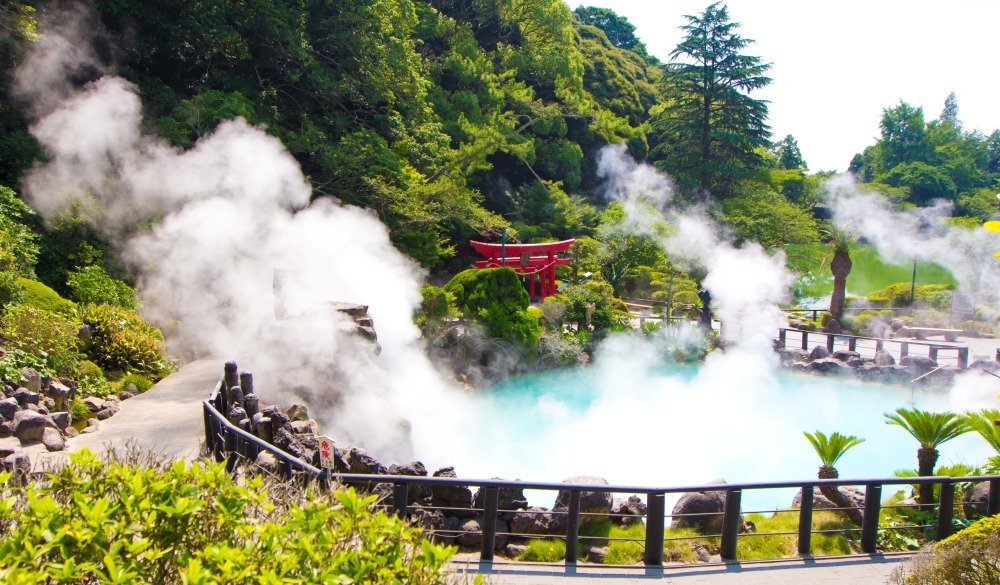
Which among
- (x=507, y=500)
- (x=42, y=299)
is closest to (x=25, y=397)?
(x=42, y=299)

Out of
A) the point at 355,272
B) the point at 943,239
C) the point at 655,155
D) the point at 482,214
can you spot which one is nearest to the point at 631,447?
the point at 355,272

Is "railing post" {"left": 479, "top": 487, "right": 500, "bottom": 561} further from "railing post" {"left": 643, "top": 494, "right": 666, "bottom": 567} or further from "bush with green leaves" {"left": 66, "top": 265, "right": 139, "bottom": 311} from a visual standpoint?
"bush with green leaves" {"left": 66, "top": 265, "right": 139, "bottom": 311}

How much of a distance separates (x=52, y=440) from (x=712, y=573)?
7.09m

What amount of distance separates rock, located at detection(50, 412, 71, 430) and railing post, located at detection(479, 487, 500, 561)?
19.2 feet

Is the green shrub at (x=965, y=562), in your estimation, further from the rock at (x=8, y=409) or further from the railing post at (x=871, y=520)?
the rock at (x=8, y=409)

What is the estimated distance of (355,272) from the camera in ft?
50.5

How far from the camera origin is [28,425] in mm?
7500

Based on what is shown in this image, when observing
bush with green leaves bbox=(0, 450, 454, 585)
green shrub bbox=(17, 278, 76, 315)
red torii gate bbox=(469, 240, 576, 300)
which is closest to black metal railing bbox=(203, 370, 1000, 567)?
bush with green leaves bbox=(0, 450, 454, 585)

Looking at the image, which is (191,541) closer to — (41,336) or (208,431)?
(208,431)

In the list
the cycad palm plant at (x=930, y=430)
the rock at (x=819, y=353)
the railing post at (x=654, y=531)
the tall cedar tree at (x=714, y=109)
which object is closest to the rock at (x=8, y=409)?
the railing post at (x=654, y=531)

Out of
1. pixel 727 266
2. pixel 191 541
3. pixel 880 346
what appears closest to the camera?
pixel 191 541

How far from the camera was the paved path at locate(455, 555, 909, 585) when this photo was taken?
510 centimetres

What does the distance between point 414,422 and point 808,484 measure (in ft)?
28.9

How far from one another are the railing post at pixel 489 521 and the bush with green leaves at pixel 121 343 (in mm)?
8031
